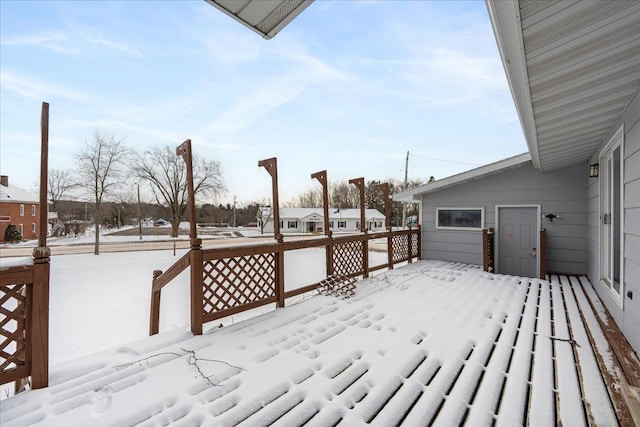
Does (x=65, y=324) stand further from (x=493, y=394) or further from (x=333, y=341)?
(x=493, y=394)

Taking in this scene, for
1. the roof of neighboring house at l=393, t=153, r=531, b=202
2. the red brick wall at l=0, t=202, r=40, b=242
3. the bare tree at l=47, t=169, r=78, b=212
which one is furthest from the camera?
the red brick wall at l=0, t=202, r=40, b=242

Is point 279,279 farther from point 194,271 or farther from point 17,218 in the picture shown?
point 17,218

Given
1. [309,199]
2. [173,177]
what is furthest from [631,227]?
[309,199]

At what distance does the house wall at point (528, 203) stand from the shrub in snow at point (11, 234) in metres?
29.0

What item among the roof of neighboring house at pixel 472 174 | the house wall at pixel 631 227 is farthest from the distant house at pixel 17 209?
the house wall at pixel 631 227

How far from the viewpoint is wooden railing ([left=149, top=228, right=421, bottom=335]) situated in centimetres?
319

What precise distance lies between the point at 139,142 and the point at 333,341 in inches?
1058

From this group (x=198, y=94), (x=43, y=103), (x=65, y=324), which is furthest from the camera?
(x=198, y=94)

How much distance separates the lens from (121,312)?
6.07 meters

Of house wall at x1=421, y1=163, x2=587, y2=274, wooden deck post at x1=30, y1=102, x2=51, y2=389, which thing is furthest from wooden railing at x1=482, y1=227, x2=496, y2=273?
wooden deck post at x1=30, y1=102, x2=51, y2=389

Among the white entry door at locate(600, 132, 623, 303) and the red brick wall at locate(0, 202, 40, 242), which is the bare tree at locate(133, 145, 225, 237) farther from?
the white entry door at locate(600, 132, 623, 303)

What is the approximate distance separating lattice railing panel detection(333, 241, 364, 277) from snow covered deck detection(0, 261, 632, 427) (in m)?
1.54

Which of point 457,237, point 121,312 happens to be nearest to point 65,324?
point 121,312

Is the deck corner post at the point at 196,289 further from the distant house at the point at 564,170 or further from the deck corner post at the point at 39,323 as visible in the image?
the distant house at the point at 564,170
